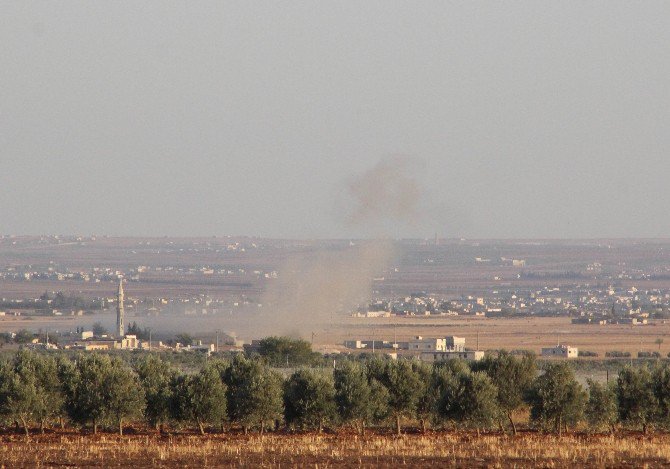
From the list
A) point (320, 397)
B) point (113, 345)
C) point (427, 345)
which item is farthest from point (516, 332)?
point (320, 397)

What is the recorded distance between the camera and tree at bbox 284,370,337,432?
155 ft

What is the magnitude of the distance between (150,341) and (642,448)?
7791 centimetres

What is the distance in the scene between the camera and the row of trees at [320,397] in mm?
46344

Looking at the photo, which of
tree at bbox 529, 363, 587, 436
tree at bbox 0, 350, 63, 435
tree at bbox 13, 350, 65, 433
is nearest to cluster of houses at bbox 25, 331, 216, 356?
tree at bbox 13, 350, 65, 433

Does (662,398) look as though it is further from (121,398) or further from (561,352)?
(561,352)

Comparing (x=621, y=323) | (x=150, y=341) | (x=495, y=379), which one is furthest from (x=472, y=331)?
(x=495, y=379)

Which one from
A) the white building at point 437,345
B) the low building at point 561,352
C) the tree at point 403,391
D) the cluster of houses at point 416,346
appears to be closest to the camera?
the tree at point 403,391

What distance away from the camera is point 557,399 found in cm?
4650

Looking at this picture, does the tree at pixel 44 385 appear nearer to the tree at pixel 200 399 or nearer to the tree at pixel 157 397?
the tree at pixel 157 397

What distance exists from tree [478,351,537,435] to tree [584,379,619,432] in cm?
205

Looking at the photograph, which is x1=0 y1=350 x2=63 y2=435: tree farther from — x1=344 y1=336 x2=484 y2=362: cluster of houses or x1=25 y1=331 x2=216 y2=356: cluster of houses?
x1=344 y1=336 x2=484 y2=362: cluster of houses

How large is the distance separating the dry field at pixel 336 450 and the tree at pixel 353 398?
297 cm

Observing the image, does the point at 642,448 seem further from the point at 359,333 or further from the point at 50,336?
the point at 359,333

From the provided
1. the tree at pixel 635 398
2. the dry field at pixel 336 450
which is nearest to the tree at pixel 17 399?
the dry field at pixel 336 450
